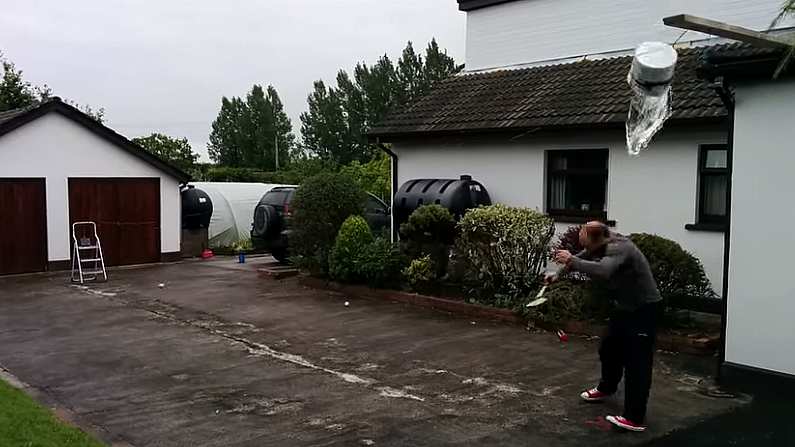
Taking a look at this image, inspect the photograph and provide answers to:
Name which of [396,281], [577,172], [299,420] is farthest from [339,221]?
[299,420]

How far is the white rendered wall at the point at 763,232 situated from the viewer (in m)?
6.64

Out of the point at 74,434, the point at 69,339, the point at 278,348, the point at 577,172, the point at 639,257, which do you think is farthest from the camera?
the point at 577,172

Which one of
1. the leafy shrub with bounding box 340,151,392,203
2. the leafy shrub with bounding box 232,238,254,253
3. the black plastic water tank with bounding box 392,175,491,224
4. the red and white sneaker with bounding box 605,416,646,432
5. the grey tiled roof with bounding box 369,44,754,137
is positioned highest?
the grey tiled roof with bounding box 369,44,754,137

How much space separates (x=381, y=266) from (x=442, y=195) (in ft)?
6.14

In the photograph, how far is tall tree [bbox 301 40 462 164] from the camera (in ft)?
163

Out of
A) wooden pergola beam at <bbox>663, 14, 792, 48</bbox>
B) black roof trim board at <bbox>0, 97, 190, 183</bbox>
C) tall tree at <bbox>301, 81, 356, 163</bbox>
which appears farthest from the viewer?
tall tree at <bbox>301, 81, 356, 163</bbox>

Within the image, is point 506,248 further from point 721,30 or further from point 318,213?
point 721,30

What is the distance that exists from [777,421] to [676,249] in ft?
10.5

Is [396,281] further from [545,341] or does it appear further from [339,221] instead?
[545,341]

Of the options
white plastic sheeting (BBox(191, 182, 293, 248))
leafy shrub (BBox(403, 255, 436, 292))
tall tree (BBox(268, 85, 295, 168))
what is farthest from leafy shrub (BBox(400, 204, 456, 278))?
tall tree (BBox(268, 85, 295, 168))

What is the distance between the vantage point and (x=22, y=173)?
15562mm

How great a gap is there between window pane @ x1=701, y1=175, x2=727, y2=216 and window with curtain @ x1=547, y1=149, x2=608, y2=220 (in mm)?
1725

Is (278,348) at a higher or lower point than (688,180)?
lower

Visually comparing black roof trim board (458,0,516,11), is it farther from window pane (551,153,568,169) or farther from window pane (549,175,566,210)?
window pane (549,175,566,210)
